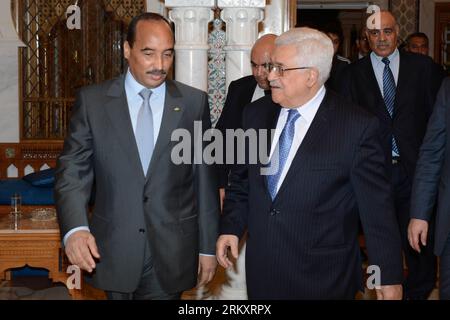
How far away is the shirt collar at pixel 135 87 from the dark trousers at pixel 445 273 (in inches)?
54.8

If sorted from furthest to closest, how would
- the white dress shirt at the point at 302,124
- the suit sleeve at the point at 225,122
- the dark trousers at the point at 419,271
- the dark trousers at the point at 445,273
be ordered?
the dark trousers at the point at 419,271
the suit sleeve at the point at 225,122
the dark trousers at the point at 445,273
the white dress shirt at the point at 302,124

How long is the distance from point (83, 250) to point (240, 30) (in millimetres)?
2786

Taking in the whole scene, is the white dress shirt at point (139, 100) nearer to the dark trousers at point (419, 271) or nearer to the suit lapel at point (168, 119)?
the suit lapel at point (168, 119)

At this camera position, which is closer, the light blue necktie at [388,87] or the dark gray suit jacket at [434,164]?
the dark gray suit jacket at [434,164]

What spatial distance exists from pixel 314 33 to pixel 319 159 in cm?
45

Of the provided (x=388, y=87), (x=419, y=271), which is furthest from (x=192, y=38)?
(x=419, y=271)

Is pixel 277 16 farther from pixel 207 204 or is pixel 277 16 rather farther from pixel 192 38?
pixel 207 204

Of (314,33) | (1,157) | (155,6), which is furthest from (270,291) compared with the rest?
(1,157)

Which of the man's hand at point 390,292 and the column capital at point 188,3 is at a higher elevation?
the column capital at point 188,3


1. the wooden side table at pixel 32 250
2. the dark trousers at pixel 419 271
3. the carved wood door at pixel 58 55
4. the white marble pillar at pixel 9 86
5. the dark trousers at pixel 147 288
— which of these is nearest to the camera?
the dark trousers at pixel 147 288

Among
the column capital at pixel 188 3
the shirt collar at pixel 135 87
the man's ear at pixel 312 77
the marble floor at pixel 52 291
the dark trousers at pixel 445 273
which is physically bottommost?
the marble floor at pixel 52 291

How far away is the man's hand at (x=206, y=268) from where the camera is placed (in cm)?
314

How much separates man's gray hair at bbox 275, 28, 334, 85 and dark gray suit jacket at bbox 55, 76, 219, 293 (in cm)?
52

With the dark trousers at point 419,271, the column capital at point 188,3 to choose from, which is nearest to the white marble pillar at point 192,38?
the column capital at point 188,3
